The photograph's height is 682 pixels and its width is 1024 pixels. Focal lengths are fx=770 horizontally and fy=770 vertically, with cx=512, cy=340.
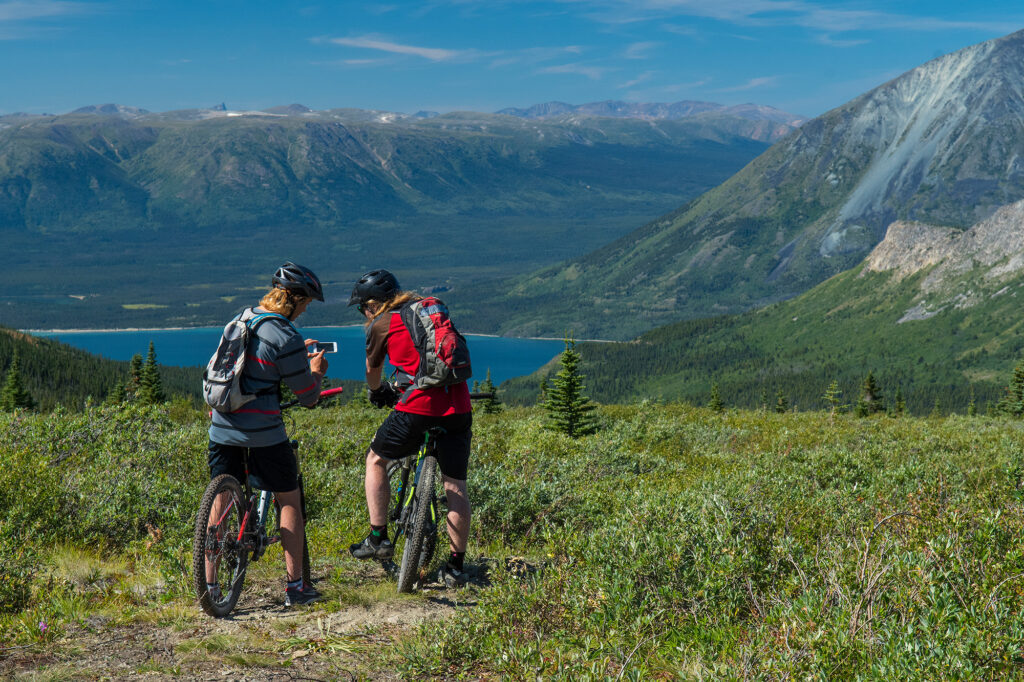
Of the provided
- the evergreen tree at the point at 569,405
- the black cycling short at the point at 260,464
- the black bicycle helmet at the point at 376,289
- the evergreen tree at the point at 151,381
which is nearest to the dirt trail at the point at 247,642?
the black cycling short at the point at 260,464

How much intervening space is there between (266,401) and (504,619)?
9.74 feet

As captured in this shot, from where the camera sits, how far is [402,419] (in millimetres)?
7996

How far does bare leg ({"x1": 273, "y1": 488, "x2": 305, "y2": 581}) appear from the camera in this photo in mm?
7559

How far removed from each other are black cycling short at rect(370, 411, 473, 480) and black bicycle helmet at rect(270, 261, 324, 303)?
150 centimetres

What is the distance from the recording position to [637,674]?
14.8 ft

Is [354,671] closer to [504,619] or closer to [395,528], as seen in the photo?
[504,619]

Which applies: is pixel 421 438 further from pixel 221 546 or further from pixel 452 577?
pixel 221 546

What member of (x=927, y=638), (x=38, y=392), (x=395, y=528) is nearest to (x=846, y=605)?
(x=927, y=638)

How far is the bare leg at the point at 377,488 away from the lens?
831cm

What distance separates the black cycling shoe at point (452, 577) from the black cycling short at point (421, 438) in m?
1.00

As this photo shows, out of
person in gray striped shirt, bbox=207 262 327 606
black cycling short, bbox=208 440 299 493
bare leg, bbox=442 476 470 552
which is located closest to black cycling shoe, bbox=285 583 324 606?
person in gray striped shirt, bbox=207 262 327 606

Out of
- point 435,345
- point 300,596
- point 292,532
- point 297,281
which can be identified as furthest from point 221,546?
point 435,345

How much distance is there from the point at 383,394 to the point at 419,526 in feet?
4.70

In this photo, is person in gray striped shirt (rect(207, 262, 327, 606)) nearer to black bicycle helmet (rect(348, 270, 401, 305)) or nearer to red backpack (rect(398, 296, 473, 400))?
black bicycle helmet (rect(348, 270, 401, 305))
